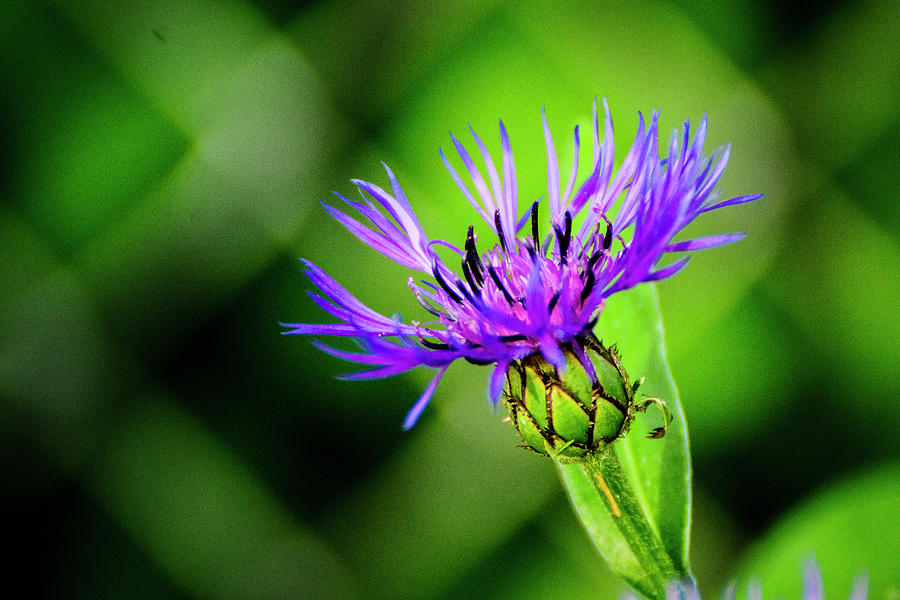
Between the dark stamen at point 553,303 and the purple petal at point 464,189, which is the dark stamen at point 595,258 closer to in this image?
the dark stamen at point 553,303

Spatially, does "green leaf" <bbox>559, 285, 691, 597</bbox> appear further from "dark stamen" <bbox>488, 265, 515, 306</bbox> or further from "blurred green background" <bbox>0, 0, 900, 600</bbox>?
"blurred green background" <bbox>0, 0, 900, 600</bbox>

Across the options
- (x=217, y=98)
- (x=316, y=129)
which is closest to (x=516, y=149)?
(x=316, y=129)

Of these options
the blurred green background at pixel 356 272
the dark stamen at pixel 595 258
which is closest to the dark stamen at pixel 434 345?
the dark stamen at pixel 595 258

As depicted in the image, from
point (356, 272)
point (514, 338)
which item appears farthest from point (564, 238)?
point (356, 272)

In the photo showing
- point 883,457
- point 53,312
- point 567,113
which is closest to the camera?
point 883,457

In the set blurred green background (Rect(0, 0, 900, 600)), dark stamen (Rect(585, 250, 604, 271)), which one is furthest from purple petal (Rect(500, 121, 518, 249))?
blurred green background (Rect(0, 0, 900, 600))

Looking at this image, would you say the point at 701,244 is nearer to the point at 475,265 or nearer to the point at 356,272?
the point at 475,265

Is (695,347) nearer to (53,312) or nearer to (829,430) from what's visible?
(829,430)
